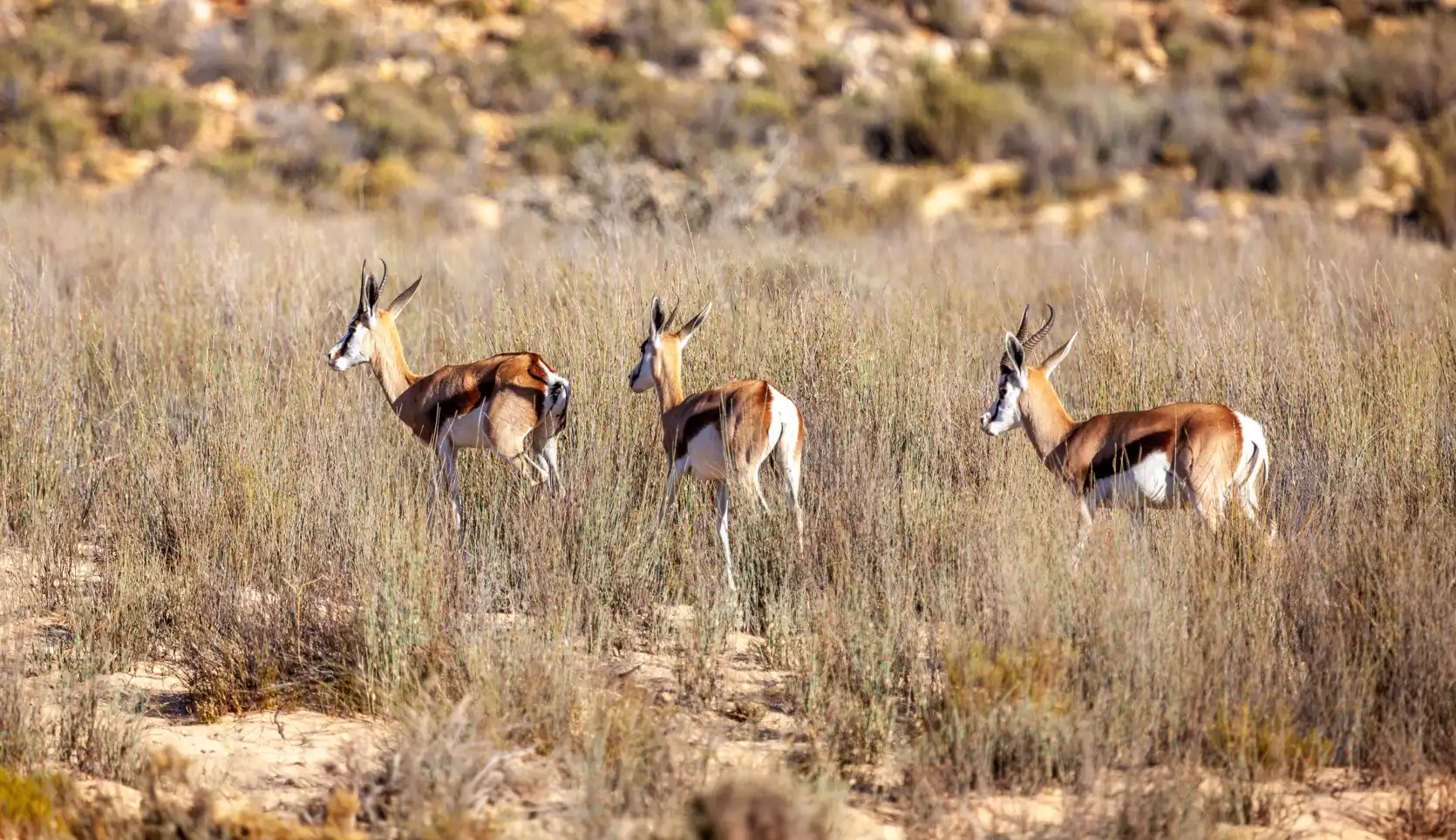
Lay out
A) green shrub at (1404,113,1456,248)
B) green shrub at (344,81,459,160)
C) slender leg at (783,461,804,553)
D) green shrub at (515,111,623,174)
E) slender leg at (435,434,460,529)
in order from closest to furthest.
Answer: slender leg at (783,461,804,553), slender leg at (435,434,460,529), green shrub at (1404,113,1456,248), green shrub at (515,111,623,174), green shrub at (344,81,459,160)

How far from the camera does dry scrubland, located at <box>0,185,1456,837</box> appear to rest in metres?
4.98

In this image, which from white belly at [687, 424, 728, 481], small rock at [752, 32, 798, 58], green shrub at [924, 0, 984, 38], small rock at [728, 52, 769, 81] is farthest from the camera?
green shrub at [924, 0, 984, 38]

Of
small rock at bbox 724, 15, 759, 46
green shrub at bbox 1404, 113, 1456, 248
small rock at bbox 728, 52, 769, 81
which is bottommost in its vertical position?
green shrub at bbox 1404, 113, 1456, 248

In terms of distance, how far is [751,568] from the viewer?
7.12 metres

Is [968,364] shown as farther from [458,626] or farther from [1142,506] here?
[458,626]

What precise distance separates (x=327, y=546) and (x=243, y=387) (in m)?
2.05

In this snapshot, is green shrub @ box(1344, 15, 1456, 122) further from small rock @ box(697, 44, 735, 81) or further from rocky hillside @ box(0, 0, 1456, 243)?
small rock @ box(697, 44, 735, 81)

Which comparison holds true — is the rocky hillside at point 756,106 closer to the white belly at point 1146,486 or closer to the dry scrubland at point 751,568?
the dry scrubland at point 751,568

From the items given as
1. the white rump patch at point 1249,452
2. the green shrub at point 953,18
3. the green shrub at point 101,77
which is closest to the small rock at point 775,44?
the green shrub at point 953,18

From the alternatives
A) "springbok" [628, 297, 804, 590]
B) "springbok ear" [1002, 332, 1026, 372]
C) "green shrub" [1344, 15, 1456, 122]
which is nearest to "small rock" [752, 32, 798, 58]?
"green shrub" [1344, 15, 1456, 122]

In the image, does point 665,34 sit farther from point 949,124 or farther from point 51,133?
point 51,133

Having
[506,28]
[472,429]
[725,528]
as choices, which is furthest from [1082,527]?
[506,28]

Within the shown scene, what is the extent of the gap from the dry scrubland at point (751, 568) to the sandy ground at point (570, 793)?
53mm

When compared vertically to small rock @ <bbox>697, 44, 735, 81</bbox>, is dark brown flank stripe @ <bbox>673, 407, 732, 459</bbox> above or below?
below
